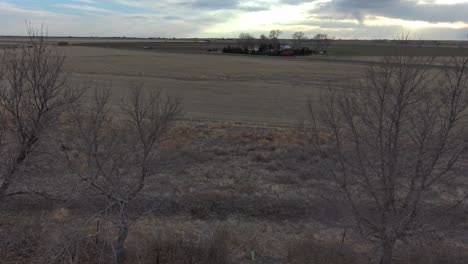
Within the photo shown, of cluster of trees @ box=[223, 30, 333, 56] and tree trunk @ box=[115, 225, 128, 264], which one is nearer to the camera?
tree trunk @ box=[115, 225, 128, 264]

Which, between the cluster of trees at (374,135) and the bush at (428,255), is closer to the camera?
the cluster of trees at (374,135)

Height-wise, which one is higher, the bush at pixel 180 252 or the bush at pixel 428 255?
the bush at pixel 180 252

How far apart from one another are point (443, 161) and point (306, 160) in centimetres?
1131

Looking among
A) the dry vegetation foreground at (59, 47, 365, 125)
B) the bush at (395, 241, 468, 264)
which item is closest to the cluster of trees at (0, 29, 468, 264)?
the bush at (395, 241, 468, 264)

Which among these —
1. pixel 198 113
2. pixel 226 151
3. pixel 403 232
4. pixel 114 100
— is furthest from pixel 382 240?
pixel 114 100

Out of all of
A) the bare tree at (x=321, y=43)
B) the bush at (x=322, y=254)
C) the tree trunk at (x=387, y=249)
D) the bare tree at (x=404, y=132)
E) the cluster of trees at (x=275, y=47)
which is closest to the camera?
the bare tree at (x=404, y=132)

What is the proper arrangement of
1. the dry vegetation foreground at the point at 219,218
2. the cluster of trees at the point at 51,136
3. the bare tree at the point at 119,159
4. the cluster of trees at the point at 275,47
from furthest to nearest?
the cluster of trees at the point at 275,47 → the dry vegetation foreground at the point at 219,218 → the cluster of trees at the point at 51,136 → the bare tree at the point at 119,159

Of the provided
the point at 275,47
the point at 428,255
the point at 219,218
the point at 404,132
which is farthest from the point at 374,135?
the point at 275,47

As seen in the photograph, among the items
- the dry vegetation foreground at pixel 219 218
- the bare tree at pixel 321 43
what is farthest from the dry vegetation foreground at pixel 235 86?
the bare tree at pixel 321 43

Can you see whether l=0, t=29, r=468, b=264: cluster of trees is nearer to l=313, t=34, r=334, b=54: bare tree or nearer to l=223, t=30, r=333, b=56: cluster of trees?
l=223, t=30, r=333, b=56: cluster of trees

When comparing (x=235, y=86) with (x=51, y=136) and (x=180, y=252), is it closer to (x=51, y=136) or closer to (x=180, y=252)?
(x=51, y=136)

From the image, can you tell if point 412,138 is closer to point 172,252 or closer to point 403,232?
point 403,232

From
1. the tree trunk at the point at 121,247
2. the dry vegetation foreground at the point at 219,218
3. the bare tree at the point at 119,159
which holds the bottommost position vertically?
the dry vegetation foreground at the point at 219,218

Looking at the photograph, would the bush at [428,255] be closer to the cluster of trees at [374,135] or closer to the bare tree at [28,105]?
the cluster of trees at [374,135]
